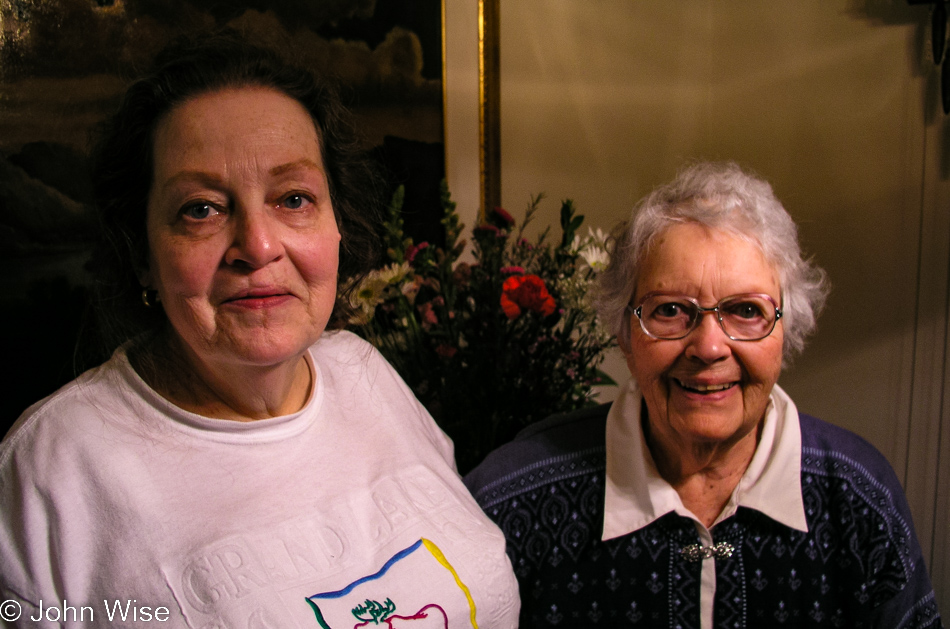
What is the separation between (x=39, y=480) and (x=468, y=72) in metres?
1.84

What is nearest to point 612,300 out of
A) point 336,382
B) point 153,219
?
point 336,382

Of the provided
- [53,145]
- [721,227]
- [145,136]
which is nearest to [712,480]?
A: [721,227]

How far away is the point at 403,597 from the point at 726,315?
0.76 m

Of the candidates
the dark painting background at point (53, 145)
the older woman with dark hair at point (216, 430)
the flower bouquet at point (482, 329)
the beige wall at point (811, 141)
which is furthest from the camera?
the beige wall at point (811, 141)

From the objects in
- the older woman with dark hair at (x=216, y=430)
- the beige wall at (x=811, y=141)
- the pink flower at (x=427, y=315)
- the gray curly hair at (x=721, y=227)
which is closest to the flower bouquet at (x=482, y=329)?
the pink flower at (x=427, y=315)

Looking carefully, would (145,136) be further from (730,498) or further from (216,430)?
(730,498)

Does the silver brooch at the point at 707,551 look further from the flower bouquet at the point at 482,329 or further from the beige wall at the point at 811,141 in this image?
the beige wall at the point at 811,141

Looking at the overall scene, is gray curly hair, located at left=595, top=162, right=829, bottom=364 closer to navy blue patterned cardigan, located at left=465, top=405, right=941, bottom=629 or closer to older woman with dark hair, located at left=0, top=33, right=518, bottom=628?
navy blue patterned cardigan, located at left=465, top=405, right=941, bottom=629

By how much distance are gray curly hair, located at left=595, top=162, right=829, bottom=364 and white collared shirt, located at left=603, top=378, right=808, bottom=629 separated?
158mm

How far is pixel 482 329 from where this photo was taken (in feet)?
4.87

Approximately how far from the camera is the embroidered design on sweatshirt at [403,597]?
3.03 ft

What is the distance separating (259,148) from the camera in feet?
3.13

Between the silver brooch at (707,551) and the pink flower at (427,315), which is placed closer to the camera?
the silver brooch at (707,551)

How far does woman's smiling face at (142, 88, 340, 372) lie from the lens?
3.04ft
